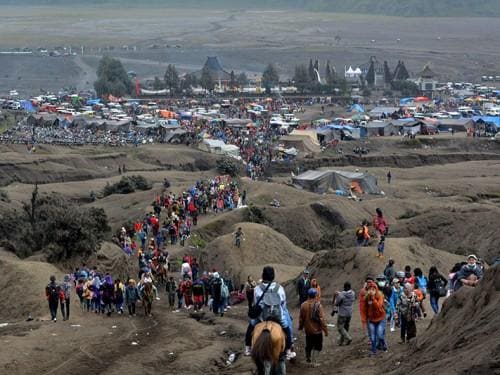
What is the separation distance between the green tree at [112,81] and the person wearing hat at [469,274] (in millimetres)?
77476

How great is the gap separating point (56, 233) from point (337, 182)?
19.7 meters

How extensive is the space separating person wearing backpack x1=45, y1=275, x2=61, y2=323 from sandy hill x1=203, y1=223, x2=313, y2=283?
6.20m

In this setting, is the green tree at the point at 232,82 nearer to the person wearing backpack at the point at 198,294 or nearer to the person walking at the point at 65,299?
the person wearing backpack at the point at 198,294

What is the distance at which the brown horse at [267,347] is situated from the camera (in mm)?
10039

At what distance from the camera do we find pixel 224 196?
114 ft

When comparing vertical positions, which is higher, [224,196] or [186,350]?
[186,350]

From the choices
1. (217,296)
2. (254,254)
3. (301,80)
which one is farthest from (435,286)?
(301,80)

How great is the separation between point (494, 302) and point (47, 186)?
35970 mm

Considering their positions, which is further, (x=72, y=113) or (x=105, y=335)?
(x=72, y=113)

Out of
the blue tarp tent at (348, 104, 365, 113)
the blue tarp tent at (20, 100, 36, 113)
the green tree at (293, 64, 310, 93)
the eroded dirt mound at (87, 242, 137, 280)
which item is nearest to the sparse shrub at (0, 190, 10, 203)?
the eroded dirt mound at (87, 242, 137, 280)

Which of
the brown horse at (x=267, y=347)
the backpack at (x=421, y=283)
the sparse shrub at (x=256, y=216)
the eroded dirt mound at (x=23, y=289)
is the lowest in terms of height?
the sparse shrub at (x=256, y=216)

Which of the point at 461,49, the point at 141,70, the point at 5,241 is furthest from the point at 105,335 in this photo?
the point at 461,49

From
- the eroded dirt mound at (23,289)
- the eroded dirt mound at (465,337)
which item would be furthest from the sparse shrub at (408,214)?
the eroded dirt mound at (465,337)

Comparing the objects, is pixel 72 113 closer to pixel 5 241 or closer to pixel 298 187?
pixel 298 187
